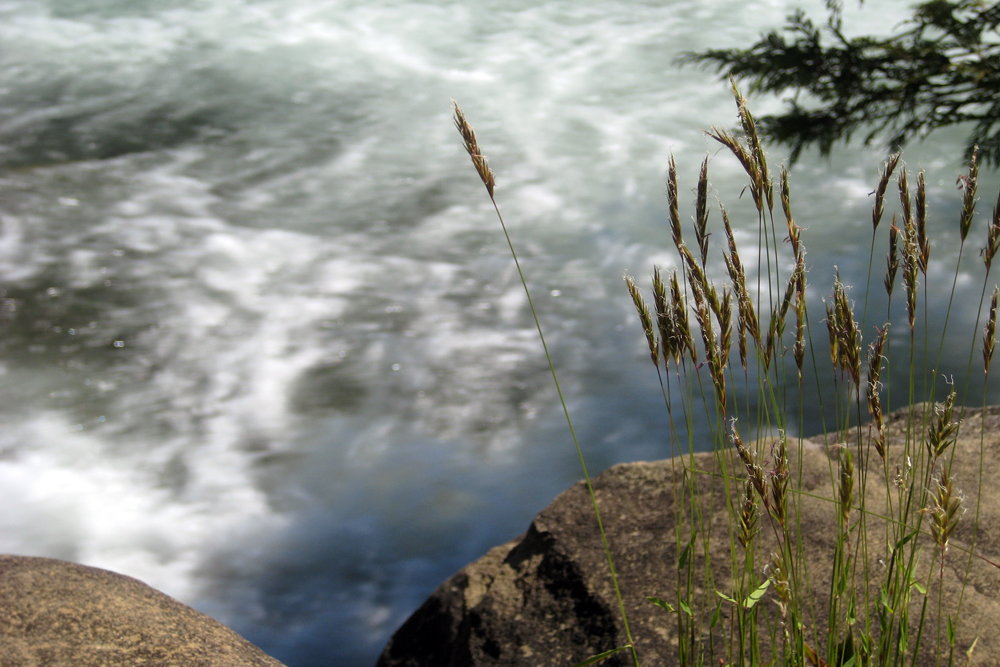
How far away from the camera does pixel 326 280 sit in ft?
19.1

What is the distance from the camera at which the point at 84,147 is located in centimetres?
723

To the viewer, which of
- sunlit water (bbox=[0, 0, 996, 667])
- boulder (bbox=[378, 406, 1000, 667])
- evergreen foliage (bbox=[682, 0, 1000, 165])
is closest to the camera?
boulder (bbox=[378, 406, 1000, 667])

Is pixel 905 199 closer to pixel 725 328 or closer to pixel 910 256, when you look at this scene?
pixel 910 256

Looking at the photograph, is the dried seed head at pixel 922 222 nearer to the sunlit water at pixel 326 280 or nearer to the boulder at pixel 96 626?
the boulder at pixel 96 626

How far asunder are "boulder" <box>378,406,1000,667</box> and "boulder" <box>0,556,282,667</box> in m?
0.60

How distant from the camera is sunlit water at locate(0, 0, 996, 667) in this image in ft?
13.0

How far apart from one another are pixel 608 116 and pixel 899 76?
4679 mm

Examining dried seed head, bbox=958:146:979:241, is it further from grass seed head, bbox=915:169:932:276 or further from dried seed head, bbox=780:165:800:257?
dried seed head, bbox=780:165:800:257

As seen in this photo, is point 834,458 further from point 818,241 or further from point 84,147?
point 84,147

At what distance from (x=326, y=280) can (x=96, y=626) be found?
14.1ft

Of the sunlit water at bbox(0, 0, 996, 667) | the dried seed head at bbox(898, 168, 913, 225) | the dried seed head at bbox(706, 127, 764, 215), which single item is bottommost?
the sunlit water at bbox(0, 0, 996, 667)

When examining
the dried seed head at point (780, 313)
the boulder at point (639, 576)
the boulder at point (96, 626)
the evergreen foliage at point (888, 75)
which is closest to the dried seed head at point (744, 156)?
the dried seed head at point (780, 313)

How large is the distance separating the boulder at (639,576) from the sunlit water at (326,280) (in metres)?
1.50

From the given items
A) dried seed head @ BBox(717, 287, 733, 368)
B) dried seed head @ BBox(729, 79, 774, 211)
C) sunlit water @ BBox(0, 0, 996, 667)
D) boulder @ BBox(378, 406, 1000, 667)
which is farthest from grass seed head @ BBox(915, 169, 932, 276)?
sunlit water @ BBox(0, 0, 996, 667)
